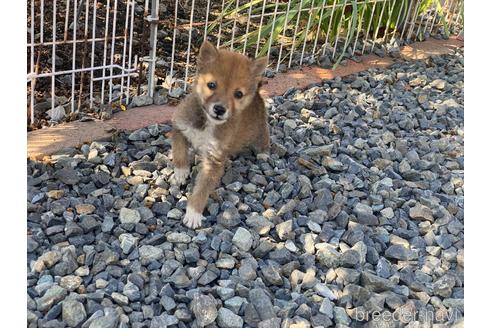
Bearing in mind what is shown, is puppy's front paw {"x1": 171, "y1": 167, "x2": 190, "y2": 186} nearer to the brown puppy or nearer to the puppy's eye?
the brown puppy

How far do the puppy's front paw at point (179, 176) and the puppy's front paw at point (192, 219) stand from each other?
323 mm

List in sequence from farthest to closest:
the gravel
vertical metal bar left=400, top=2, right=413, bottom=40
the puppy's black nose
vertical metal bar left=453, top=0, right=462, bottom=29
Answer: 1. vertical metal bar left=453, top=0, right=462, bottom=29
2. vertical metal bar left=400, top=2, right=413, bottom=40
3. the puppy's black nose
4. the gravel

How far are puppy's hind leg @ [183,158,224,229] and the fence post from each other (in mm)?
1147

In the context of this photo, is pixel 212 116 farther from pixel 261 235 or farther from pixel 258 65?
pixel 261 235

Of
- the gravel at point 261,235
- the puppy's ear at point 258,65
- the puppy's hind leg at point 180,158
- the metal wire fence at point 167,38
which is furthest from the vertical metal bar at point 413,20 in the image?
the puppy's hind leg at point 180,158

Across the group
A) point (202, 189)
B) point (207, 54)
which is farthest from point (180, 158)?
point (207, 54)

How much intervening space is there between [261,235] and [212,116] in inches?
27.9

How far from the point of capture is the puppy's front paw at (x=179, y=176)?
329 cm

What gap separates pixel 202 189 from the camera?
3088 millimetres

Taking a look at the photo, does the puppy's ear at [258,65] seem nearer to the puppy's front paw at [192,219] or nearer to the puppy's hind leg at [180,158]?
the puppy's hind leg at [180,158]

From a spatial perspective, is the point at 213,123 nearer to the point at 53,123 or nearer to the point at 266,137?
the point at 266,137

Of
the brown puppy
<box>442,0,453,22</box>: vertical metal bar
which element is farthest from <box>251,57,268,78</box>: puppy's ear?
<box>442,0,453,22</box>: vertical metal bar

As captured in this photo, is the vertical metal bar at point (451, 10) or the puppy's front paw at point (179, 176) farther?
the vertical metal bar at point (451, 10)

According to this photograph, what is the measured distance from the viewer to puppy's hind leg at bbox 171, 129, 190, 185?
10.8ft
